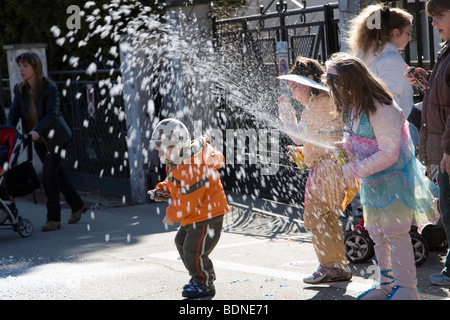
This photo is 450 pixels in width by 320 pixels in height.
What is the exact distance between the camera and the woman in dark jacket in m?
8.10

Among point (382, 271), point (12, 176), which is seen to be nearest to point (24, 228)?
point (12, 176)

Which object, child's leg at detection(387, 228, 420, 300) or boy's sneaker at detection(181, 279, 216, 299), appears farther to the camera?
boy's sneaker at detection(181, 279, 216, 299)

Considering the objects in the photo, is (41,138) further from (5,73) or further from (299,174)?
(5,73)

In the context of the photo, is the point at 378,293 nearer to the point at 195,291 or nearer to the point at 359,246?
the point at 359,246

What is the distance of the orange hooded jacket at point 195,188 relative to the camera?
510cm

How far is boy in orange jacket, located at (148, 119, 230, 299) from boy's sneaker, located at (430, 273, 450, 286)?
5.05 feet

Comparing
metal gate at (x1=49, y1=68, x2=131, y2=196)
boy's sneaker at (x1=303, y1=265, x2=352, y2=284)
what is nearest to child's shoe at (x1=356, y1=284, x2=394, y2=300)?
boy's sneaker at (x1=303, y1=265, x2=352, y2=284)

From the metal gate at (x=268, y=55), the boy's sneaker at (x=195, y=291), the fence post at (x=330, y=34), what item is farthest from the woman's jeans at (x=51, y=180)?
the boy's sneaker at (x=195, y=291)

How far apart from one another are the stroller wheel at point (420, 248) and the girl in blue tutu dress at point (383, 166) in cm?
93

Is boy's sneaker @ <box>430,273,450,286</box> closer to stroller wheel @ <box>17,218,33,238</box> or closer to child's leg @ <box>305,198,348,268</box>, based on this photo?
child's leg @ <box>305,198,348,268</box>

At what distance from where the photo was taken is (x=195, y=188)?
16.7 ft
